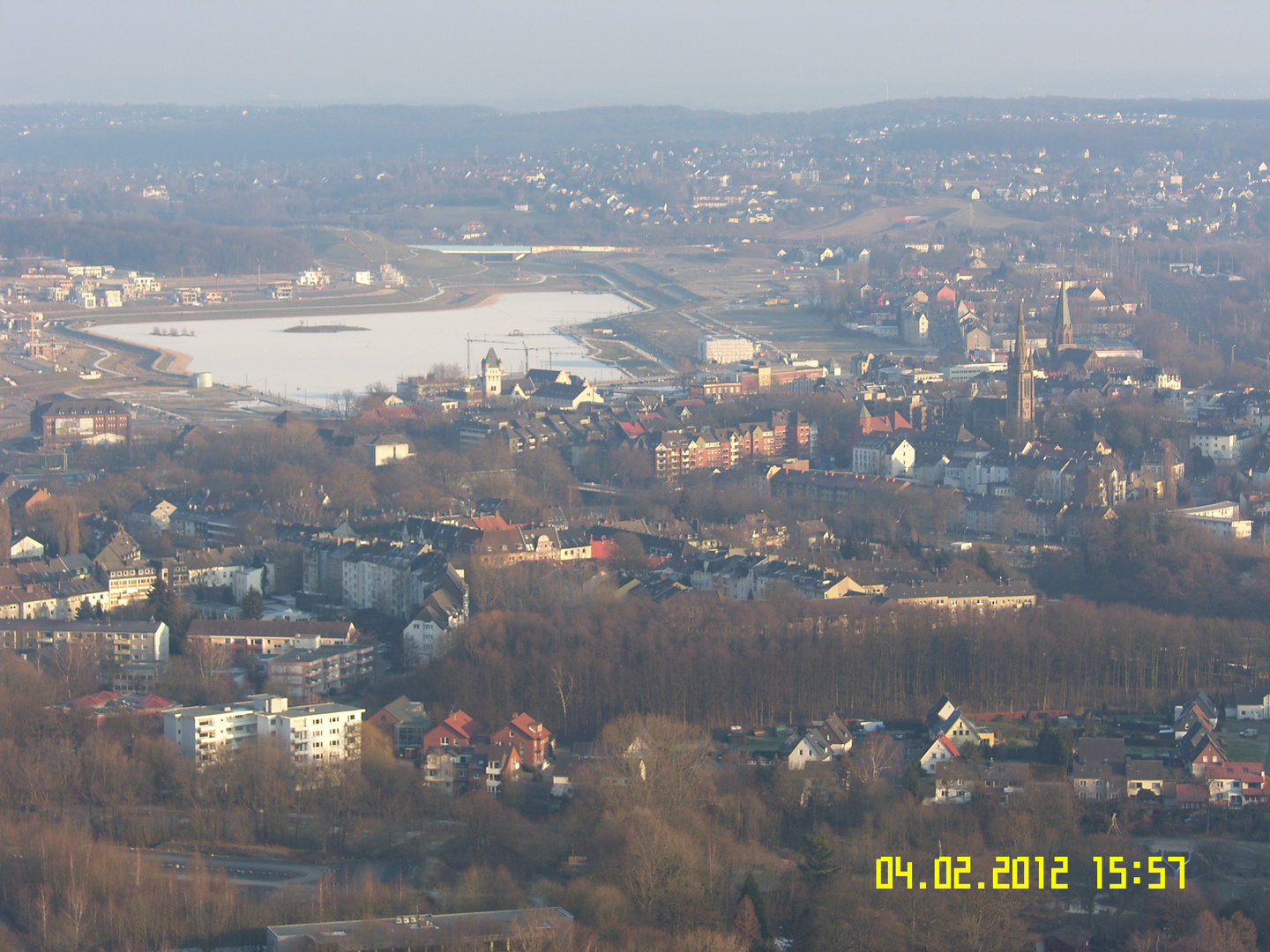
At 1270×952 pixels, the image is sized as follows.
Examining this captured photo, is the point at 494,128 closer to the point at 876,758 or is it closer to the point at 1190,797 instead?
the point at 876,758

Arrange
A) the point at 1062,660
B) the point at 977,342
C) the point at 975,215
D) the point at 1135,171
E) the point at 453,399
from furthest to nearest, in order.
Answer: the point at 1135,171 < the point at 975,215 < the point at 977,342 < the point at 453,399 < the point at 1062,660

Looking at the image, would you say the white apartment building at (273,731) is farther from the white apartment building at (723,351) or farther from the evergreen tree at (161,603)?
the white apartment building at (723,351)

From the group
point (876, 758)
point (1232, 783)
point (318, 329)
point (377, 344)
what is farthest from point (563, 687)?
point (318, 329)

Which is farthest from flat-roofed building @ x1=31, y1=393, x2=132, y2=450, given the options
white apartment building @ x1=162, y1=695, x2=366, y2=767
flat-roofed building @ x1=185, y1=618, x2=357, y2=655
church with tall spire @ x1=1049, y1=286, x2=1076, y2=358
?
church with tall spire @ x1=1049, y1=286, x2=1076, y2=358

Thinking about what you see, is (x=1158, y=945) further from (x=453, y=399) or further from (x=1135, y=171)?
(x=1135, y=171)

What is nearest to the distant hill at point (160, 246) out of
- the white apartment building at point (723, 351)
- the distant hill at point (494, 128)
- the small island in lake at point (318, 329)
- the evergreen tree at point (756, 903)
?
the small island in lake at point (318, 329)

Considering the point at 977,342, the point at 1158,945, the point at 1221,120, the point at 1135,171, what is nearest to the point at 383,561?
the point at 1158,945
